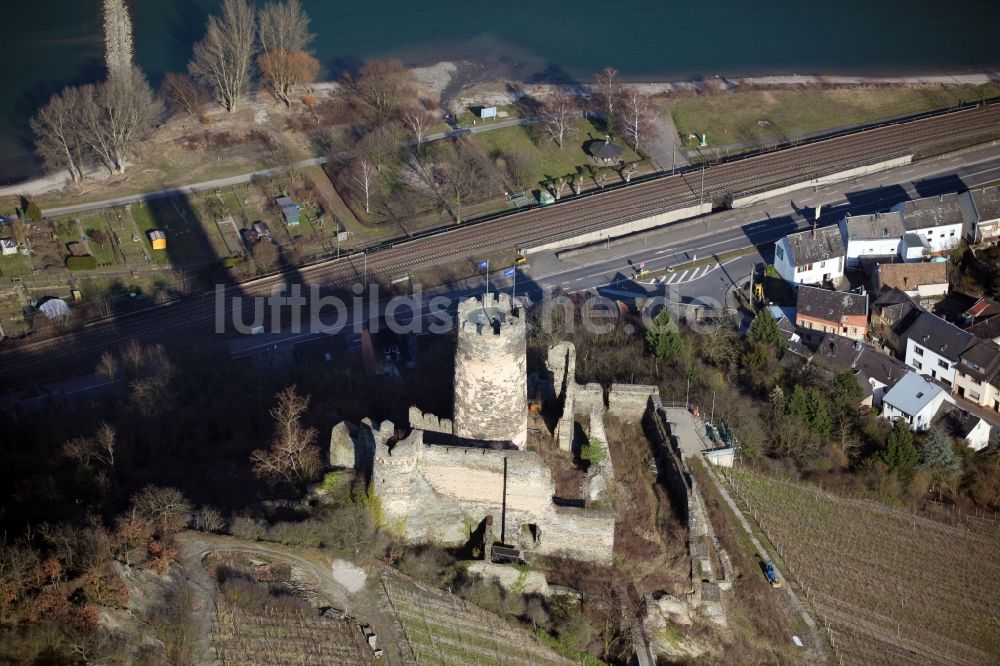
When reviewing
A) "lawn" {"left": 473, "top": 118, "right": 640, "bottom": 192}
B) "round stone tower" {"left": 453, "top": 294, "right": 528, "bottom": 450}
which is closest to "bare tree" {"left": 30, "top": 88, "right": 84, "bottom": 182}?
"lawn" {"left": 473, "top": 118, "right": 640, "bottom": 192}

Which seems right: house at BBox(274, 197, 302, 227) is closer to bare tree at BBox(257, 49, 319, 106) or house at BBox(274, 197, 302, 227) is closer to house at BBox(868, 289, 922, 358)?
bare tree at BBox(257, 49, 319, 106)

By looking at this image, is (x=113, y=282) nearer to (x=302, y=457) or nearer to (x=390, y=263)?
(x=390, y=263)

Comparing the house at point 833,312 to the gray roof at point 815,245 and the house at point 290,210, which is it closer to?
the gray roof at point 815,245

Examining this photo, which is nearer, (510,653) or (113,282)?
(510,653)

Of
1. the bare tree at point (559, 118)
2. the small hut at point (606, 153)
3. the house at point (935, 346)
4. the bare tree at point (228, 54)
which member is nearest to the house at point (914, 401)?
the house at point (935, 346)

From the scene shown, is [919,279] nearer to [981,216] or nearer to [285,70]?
[981,216]

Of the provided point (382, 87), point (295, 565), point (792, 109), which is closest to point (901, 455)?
point (295, 565)

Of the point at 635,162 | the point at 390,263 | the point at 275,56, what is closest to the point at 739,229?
the point at 635,162
